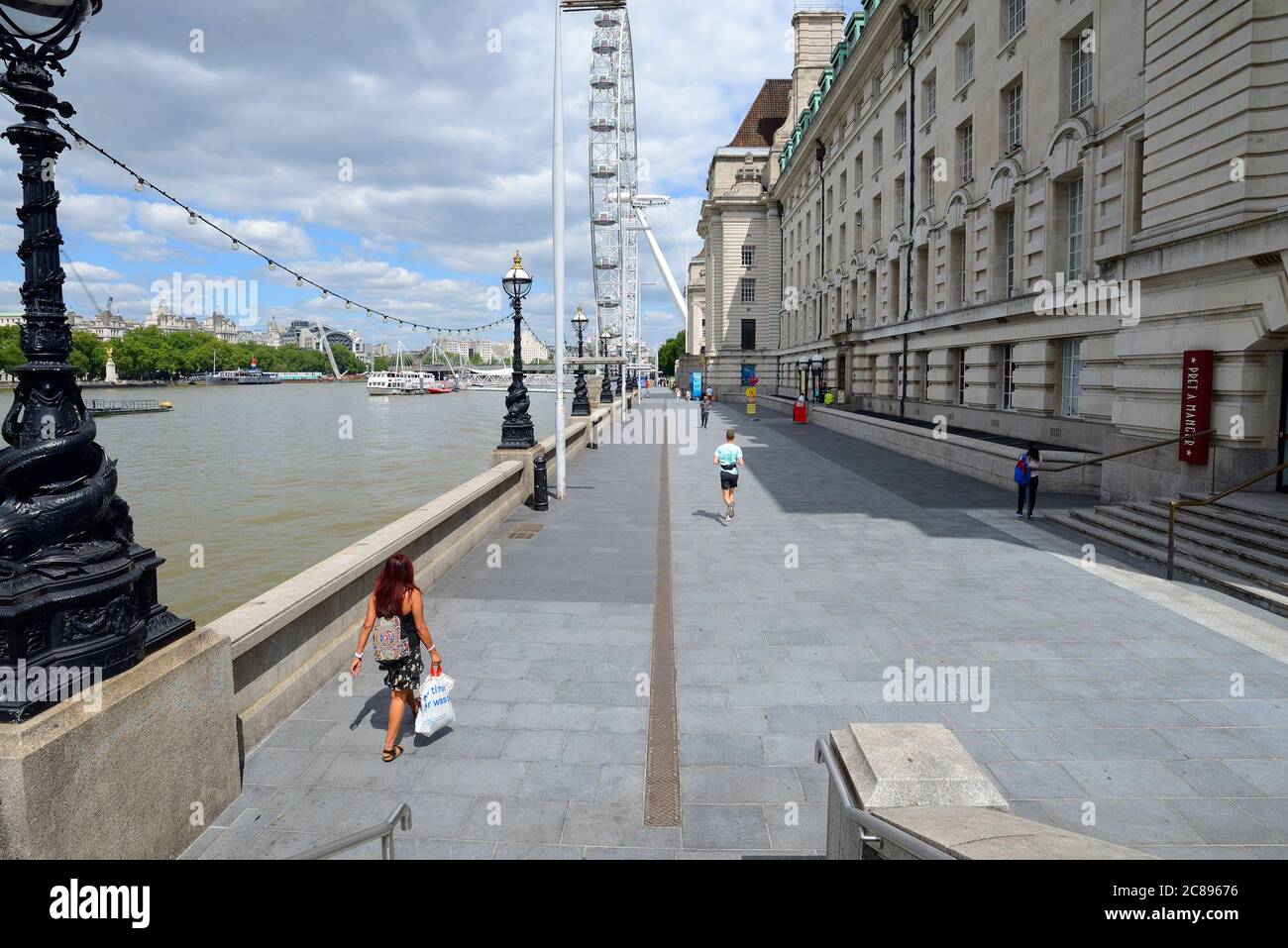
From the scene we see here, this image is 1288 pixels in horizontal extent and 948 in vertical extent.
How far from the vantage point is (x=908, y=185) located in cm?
3083

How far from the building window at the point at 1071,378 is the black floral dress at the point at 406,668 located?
726 inches

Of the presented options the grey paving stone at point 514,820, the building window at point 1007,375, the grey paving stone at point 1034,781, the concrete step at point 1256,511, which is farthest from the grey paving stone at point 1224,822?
the building window at point 1007,375

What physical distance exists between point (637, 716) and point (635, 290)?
81996mm

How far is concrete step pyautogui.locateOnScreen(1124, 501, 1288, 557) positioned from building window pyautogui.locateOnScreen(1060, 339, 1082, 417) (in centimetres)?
767

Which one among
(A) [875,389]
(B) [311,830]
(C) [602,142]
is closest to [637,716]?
(B) [311,830]

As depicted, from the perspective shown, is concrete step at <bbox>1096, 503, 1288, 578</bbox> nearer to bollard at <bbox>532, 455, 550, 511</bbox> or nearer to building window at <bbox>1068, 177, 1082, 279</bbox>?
building window at <bbox>1068, 177, 1082, 279</bbox>

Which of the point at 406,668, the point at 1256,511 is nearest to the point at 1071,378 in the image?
the point at 1256,511

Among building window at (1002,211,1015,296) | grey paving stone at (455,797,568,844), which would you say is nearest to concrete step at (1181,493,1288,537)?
grey paving stone at (455,797,568,844)

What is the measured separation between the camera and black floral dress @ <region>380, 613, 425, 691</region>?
582 cm

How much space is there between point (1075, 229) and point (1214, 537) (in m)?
11.4

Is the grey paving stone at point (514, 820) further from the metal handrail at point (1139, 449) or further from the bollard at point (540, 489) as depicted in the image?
the metal handrail at point (1139, 449)

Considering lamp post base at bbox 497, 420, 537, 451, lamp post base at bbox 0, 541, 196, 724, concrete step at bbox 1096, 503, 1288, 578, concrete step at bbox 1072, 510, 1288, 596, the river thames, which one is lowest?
the river thames

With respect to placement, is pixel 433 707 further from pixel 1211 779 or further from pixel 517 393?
pixel 517 393
